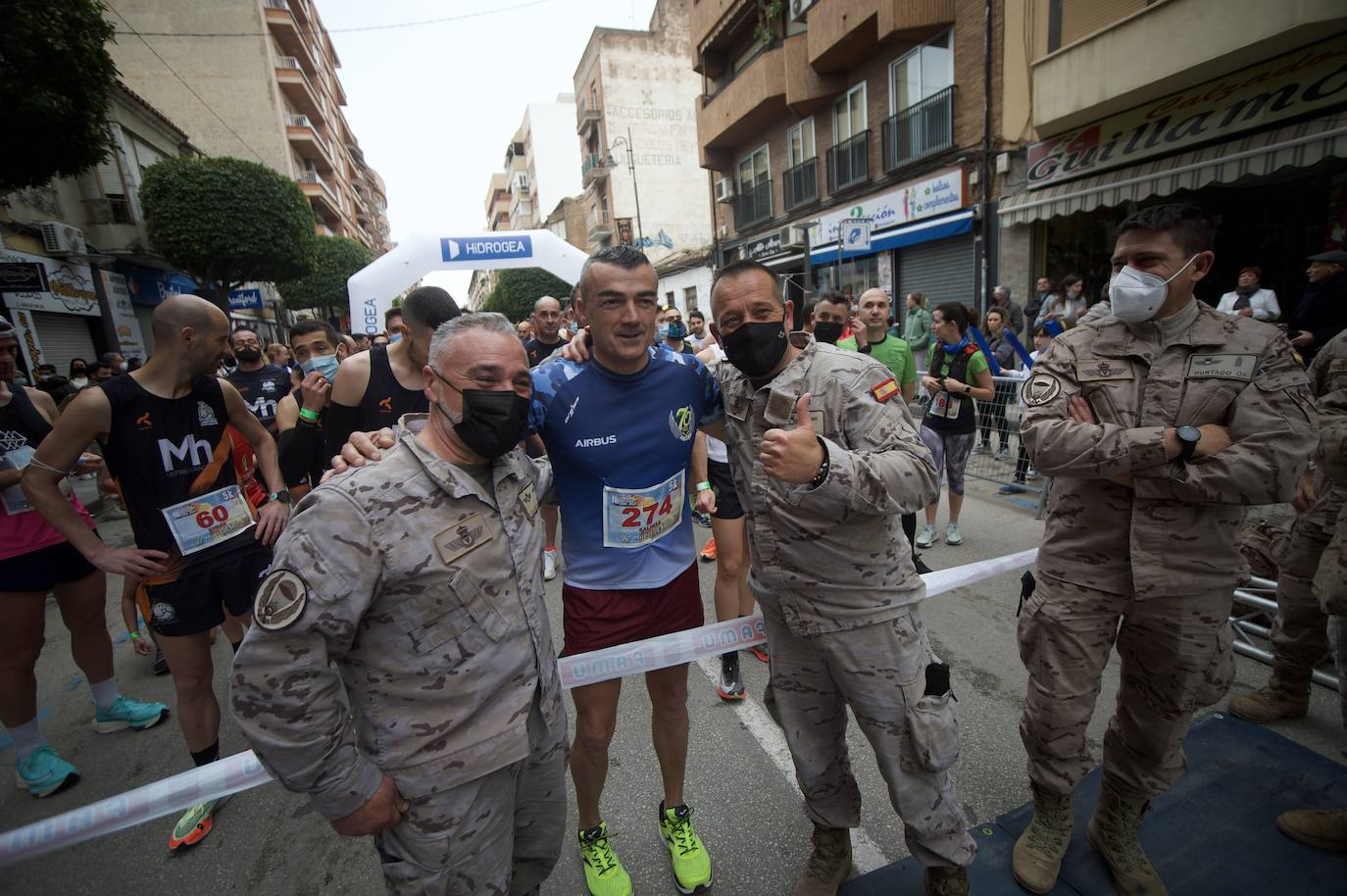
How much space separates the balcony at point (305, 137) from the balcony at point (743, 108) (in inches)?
863

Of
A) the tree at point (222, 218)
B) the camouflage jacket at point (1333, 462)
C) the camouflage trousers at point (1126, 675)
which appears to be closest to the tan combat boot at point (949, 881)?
the camouflage trousers at point (1126, 675)

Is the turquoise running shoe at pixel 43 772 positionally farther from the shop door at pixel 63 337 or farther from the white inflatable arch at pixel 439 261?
the shop door at pixel 63 337

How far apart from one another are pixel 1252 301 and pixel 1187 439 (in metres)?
7.97

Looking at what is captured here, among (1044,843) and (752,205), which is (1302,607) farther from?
(752,205)

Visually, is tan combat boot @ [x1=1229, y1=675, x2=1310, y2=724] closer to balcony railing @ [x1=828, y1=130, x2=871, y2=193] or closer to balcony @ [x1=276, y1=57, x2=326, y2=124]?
balcony railing @ [x1=828, y1=130, x2=871, y2=193]

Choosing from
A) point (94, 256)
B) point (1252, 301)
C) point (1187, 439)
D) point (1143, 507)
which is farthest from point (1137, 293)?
point (94, 256)

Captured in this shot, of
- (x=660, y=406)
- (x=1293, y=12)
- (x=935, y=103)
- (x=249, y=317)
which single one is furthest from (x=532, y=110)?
(x=660, y=406)

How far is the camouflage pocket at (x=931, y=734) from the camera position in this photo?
5.85 ft

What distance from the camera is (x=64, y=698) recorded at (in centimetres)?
383

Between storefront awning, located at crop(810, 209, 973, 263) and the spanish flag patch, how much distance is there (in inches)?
494

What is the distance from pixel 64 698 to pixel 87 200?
18231 millimetres

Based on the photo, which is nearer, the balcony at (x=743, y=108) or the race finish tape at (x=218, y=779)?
the race finish tape at (x=218, y=779)

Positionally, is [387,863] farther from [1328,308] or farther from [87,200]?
[87,200]

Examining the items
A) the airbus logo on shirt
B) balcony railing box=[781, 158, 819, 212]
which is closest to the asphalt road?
the airbus logo on shirt
